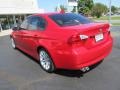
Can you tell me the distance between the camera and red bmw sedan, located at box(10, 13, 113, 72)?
5203 mm

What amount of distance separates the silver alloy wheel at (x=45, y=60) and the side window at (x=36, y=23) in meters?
0.72

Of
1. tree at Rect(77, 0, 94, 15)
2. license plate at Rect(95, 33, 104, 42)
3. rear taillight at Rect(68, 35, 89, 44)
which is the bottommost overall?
tree at Rect(77, 0, 94, 15)

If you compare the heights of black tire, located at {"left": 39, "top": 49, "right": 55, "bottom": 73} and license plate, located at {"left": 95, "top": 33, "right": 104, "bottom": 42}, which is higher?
license plate, located at {"left": 95, "top": 33, "right": 104, "bottom": 42}

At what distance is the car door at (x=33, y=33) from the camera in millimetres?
6451

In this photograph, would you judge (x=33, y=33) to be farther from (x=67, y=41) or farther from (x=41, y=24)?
(x=67, y=41)

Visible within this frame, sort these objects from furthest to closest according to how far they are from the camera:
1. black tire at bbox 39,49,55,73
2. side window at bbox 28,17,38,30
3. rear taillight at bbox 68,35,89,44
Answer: side window at bbox 28,17,38,30 < black tire at bbox 39,49,55,73 < rear taillight at bbox 68,35,89,44

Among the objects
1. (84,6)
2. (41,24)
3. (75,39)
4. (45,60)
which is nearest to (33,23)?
(41,24)

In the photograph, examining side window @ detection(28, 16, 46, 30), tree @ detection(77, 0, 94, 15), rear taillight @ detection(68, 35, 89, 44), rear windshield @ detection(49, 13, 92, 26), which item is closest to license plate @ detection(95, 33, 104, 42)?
rear taillight @ detection(68, 35, 89, 44)

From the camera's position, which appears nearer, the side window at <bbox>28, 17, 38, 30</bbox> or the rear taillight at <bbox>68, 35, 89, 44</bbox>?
the rear taillight at <bbox>68, 35, 89, 44</bbox>

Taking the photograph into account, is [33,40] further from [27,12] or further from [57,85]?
[27,12]

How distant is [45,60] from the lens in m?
6.36

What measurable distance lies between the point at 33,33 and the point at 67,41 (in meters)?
1.85

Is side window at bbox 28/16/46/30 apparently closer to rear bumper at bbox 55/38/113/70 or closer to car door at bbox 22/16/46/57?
car door at bbox 22/16/46/57

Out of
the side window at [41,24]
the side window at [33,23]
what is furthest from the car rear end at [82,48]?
the side window at [33,23]
